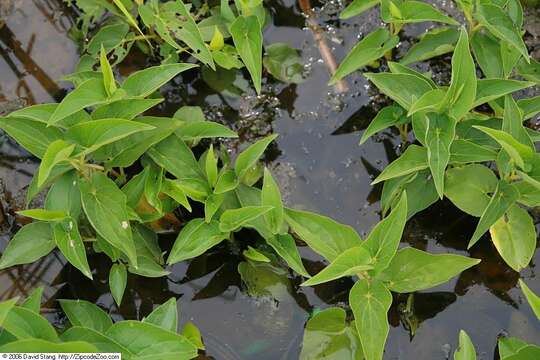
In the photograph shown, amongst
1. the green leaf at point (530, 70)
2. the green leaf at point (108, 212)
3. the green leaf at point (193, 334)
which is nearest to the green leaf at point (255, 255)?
the green leaf at point (193, 334)

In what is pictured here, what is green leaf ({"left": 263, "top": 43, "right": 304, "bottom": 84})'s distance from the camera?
275 cm

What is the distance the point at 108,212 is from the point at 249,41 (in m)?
0.81

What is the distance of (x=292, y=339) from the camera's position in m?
2.35

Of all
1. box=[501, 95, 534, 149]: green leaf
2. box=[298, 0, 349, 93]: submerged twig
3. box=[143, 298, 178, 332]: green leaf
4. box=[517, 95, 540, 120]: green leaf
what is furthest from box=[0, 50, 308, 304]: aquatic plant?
box=[517, 95, 540, 120]: green leaf

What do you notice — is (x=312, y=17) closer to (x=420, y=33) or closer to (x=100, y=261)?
(x=420, y=33)

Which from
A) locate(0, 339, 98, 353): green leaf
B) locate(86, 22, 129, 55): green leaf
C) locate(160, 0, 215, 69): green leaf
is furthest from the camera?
locate(86, 22, 129, 55): green leaf

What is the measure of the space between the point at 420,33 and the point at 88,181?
1.48m

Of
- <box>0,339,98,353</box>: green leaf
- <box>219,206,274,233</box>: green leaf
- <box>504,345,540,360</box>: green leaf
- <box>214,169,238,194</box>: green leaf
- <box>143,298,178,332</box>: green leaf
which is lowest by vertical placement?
<box>504,345,540,360</box>: green leaf

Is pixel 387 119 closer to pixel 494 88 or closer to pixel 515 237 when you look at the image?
pixel 494 88

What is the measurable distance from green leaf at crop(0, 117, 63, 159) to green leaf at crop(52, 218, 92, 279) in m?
0.23

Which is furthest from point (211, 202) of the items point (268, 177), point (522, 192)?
point (522, 192)

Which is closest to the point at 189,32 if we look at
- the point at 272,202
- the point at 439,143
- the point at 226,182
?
the point at 226,182

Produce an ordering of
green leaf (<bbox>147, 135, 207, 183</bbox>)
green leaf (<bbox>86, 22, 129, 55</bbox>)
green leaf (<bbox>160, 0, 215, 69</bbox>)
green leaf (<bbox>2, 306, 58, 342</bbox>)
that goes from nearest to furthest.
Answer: green leaf (<bbox>2, 306, 58, 342</bbox>), green leaf (<bbox>147, 135, 207, 183</bbox>), green leaf (<bbox>160, 0, 215, 69</bbox>), green leaf (<bbox>86, 22, 129, 55</bbox>)

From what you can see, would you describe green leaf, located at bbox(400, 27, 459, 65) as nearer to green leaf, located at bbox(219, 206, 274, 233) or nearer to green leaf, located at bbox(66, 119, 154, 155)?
green leaf, located at bbox(219, 206, 274, 233)
